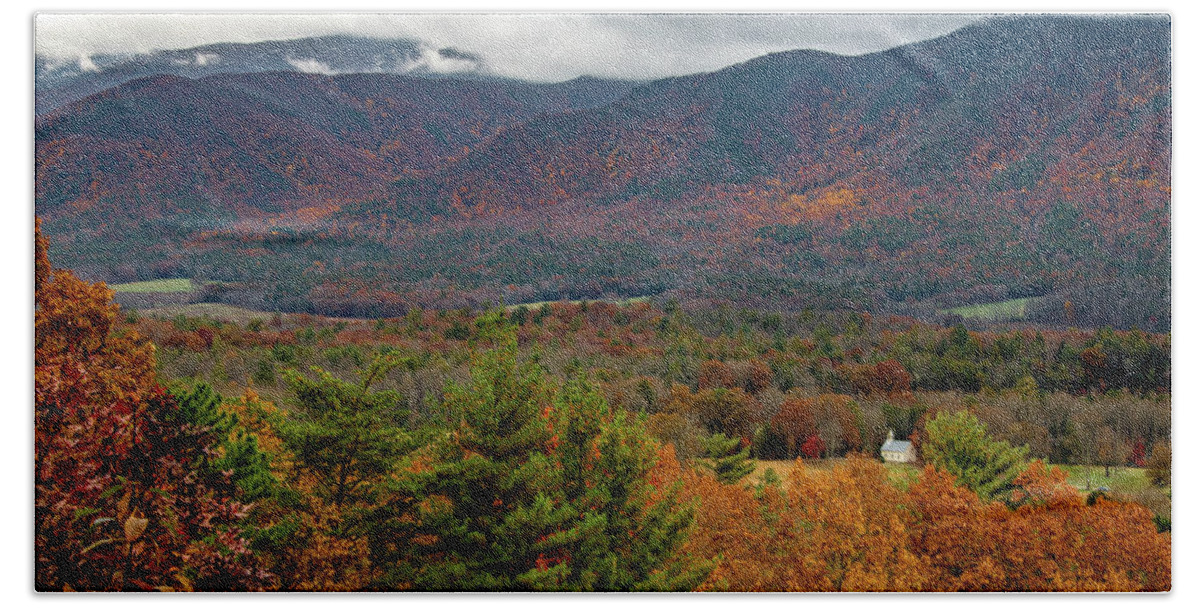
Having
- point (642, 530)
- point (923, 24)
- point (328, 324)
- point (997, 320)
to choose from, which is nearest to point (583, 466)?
point (642, 530)

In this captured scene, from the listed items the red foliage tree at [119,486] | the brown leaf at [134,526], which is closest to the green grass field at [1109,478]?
the red foliage tree at [119,486]

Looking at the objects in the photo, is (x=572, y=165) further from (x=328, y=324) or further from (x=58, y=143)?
(x=58, y=143)

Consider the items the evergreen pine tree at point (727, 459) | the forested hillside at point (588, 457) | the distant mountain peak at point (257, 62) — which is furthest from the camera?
the distant mountain peak at point (257, 62)

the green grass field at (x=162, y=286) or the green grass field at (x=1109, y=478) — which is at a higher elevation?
the green grass field at (x=162, y=286)

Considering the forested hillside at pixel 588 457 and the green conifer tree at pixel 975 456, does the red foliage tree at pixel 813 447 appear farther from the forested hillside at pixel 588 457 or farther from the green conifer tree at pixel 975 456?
the green conifer tree at pixel 975 456

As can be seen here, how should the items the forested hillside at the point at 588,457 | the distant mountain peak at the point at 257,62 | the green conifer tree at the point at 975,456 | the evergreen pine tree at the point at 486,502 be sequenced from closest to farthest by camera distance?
1. the evergreen pine tree at the point at 486,502
2. the forested hillside at the point at 588,457
3. the green conifer tree at the point at 975,456
4. the distant mountain peak at the point at 257,62

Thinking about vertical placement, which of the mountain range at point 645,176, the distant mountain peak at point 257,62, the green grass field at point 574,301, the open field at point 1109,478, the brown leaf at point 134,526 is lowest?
the brown leaf at point 134,526

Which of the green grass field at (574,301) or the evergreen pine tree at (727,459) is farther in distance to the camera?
the green grass field at (574,301)
